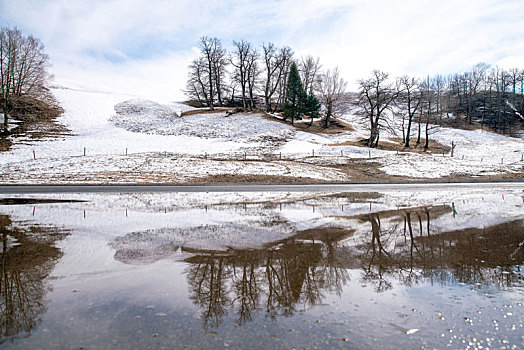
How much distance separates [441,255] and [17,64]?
59.6 meters

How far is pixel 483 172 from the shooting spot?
30016mm

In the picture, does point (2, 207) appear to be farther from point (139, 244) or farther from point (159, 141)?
point (159, 141)

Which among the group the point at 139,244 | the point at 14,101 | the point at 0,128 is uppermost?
the point at 14,101

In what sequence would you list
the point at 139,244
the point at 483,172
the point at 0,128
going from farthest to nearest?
the point at 0,128 < the point at 483,172 < the point at 139,244

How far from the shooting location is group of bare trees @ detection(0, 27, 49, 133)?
145ft

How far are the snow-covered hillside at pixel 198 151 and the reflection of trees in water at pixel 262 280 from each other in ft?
61.0

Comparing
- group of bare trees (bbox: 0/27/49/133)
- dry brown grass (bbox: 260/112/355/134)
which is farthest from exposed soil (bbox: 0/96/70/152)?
dry brown grass (bbox: 260/112/355/134)

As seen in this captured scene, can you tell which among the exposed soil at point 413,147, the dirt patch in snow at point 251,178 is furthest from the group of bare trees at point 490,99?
the dirt patch in snow at point 251,178

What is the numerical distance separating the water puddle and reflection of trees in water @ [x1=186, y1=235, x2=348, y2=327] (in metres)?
0.02

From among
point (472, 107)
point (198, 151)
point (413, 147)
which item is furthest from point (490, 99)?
point (198, 151)

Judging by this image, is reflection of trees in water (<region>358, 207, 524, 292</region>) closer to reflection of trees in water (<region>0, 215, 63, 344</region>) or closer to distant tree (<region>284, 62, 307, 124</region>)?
reflection of trees in water (<region>0, 215, 63, 344</region>)

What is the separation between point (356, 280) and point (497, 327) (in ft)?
4.86

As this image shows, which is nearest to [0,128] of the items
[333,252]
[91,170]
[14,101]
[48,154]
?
[14,101]

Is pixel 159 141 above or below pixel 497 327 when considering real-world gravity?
above
